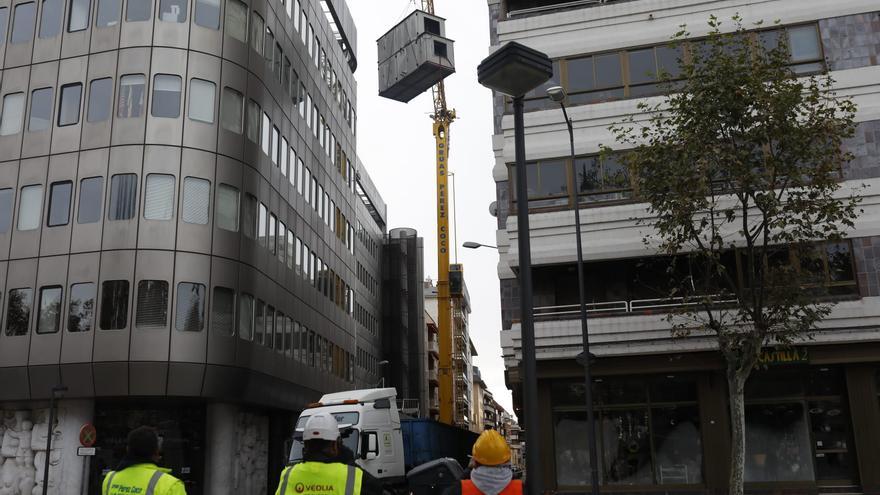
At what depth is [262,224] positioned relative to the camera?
3316 centimetres

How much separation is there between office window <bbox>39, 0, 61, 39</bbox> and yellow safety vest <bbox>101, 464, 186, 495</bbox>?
100 feet

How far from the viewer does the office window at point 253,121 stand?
32.2 metres

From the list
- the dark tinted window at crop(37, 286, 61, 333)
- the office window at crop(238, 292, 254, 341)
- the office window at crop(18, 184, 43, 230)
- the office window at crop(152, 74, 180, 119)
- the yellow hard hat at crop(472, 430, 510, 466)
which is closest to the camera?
the yellow hard hat at crop(472, 430, 510, 466)

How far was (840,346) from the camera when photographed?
22516 mm

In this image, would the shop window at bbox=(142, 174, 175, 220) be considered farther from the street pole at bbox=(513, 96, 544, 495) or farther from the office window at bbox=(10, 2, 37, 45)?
the street pole at bbox=(513, 96, 544, 495)

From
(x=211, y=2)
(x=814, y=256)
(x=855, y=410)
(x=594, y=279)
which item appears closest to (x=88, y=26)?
(x=211, y=2)

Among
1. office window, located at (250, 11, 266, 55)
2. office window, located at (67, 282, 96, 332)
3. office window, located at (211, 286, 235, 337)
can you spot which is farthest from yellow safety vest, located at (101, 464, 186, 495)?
office window, located at (250, 11, 266, 55)

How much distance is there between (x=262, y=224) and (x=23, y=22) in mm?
12503

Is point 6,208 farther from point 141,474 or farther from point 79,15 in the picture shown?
point 141,474

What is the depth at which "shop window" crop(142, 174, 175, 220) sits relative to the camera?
94.0ft

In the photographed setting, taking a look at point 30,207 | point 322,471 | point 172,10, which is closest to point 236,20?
point 172,10

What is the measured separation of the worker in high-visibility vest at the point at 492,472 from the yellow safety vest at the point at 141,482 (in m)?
2.01

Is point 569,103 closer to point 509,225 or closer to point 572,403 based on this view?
point 509,225

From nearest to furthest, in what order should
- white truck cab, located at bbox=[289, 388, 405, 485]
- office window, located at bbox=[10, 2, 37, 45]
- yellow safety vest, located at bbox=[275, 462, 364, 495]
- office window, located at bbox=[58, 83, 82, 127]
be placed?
yellow safety vest, located at bbox=[275, 462, 364, 495] → white truck cab, located at bbox=[289, 388, 405, 485] → office window, located at bbox=[58, 83, 82, 127] → office window, located at bbox=[10, 2, 37, 45]
